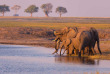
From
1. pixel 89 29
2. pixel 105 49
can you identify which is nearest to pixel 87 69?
pixel 89 29

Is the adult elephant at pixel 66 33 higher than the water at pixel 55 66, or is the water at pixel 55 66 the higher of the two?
the adult elephant at pixel 66 33

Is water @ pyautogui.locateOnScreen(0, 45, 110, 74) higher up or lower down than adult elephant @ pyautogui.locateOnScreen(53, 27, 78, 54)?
lower down

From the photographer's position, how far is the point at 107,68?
69.0ft

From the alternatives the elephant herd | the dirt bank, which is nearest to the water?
the elephant herd

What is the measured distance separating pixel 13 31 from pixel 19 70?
30837 millimetres

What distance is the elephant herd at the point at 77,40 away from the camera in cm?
2684

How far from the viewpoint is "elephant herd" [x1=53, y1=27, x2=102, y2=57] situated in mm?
26844

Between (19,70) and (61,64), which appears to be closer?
(19,70)

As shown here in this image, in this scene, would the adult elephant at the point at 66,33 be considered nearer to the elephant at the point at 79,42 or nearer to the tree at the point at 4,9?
the elephant at the point at 79,42

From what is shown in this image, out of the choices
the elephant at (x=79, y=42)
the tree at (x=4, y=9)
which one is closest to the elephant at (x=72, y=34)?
the elephant at (x=79, y=42)

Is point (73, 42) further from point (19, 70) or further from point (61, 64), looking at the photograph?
point (19, 70)

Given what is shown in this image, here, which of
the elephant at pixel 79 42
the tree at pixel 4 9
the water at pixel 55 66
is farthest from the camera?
the tree at pixel 4 9

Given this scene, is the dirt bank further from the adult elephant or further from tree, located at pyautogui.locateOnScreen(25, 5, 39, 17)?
tree, located at pyautogui.locateOnScreen(25, 5, 39, 17)

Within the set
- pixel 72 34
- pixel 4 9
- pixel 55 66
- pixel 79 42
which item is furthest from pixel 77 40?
pixel 4 9
